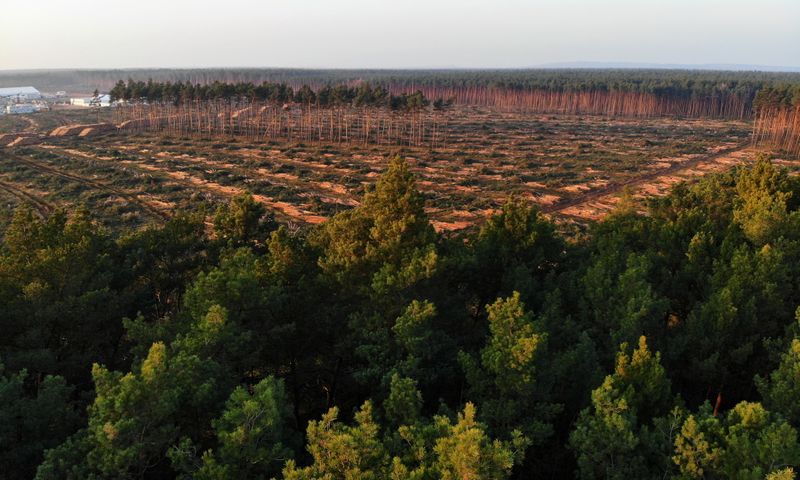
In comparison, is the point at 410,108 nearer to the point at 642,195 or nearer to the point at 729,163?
the point at 642,195

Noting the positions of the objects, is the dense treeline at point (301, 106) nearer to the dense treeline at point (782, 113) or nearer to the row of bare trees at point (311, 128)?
the row of bare trees at point (311, 128)

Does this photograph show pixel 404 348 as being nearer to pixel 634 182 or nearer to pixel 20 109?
pixel 634 182

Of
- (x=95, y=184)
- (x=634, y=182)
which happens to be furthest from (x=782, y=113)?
(x=95, y=184)

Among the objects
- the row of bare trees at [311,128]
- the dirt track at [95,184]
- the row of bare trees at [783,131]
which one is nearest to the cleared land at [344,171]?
the dirt track at [95,184]

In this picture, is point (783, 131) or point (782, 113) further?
point (783, 131)

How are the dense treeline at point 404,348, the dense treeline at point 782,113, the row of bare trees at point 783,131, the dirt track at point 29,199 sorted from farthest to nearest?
1. the dense treeline at point 782,113
2. the row of bare trees at point 783,131
3. the dirt track at point 29,199
4. the dense treeline at point 404,348
